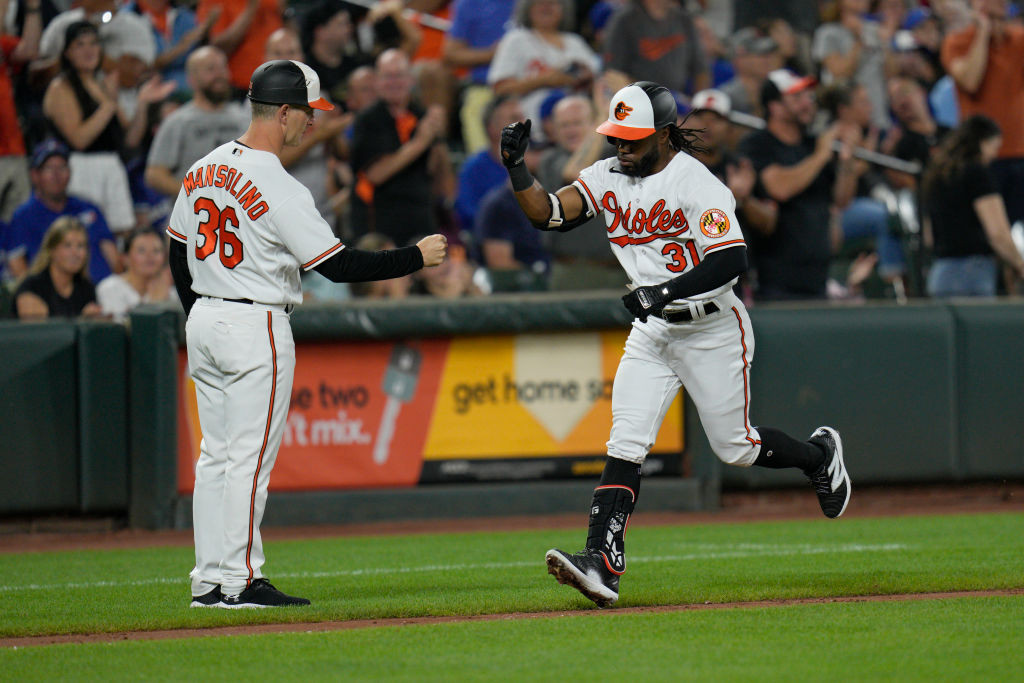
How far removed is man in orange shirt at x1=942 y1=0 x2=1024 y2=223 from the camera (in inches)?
486

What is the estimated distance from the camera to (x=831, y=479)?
678cm

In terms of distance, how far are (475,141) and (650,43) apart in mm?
1916

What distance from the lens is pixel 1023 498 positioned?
10359 mm

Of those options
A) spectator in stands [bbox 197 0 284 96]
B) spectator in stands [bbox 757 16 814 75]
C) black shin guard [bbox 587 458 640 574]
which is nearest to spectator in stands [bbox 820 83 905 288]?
spectator in stands [bbox 757 16 814 75]

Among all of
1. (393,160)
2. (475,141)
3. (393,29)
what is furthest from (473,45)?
(393,160)

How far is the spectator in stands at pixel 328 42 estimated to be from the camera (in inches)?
506

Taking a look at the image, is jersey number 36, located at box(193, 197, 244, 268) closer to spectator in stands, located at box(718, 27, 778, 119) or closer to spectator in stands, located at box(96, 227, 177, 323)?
spectator in stands, located at box(96, 227, 177, 323)

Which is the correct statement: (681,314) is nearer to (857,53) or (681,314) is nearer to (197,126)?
(197,126)

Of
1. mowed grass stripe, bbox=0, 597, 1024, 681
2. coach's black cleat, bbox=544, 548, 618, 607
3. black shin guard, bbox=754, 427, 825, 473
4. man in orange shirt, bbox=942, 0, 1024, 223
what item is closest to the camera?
mowed grass stripe, bbox=0, 597, 1024, 681

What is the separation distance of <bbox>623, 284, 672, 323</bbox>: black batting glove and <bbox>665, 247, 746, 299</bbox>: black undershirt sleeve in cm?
3

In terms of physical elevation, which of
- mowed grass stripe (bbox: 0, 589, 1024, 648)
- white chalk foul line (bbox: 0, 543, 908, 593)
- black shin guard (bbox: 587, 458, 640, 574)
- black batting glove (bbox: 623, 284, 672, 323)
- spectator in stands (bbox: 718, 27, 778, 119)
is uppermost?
spectator in stands (bbox: 718, 27, 778, 119)

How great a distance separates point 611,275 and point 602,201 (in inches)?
180

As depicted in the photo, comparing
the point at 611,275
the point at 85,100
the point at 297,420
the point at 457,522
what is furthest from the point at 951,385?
the point at 85,100

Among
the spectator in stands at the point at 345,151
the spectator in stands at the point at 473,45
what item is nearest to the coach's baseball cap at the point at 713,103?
the spectator in stands at the point at 345,151
